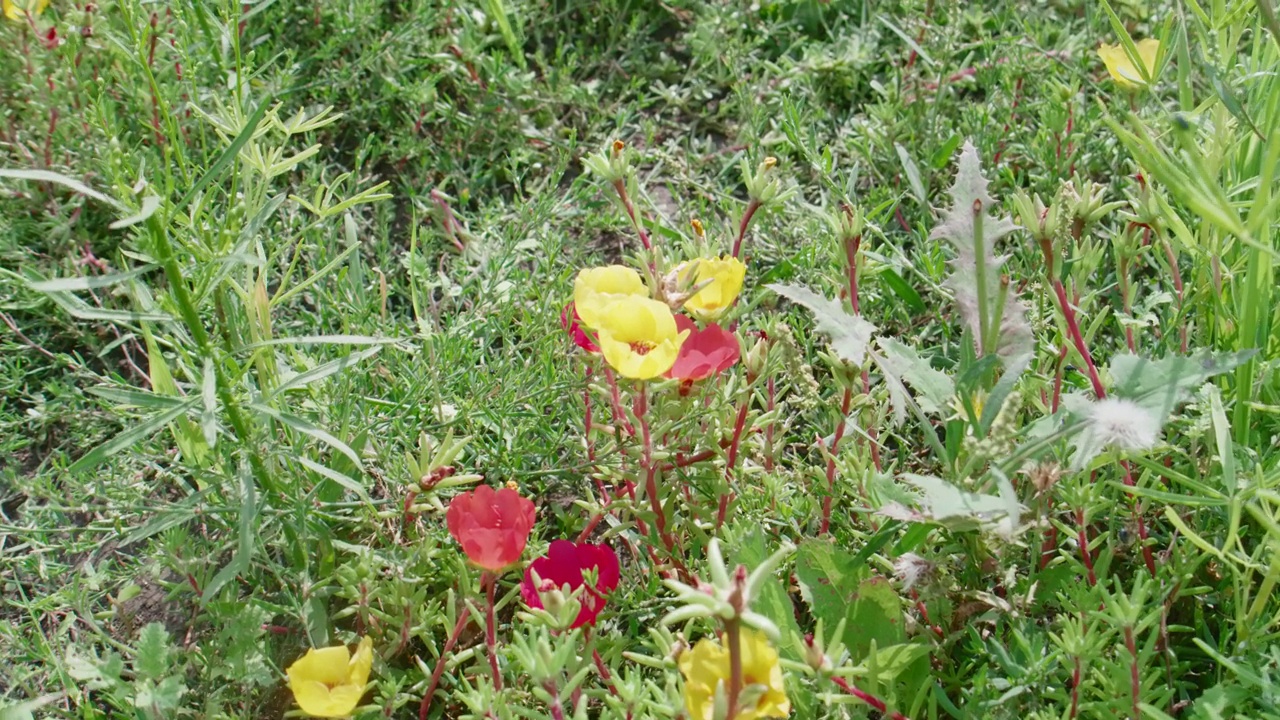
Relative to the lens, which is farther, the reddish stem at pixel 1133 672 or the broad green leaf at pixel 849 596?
the broad green leaf at pixel 849 596

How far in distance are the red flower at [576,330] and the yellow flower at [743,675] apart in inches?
25.5

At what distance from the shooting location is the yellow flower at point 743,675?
1.37 meters

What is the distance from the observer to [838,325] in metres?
1.79

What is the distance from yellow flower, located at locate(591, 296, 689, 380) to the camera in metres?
1.68

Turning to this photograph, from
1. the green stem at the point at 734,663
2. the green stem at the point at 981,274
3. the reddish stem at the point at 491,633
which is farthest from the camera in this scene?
the reddish stem at the point at 491,633

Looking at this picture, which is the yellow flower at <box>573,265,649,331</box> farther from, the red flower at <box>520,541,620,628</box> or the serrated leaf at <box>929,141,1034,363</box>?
the serrated leaf at <box>929,141,1034,363</box>

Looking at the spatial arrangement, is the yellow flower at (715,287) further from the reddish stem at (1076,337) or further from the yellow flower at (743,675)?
the yellow flower at (743,675)

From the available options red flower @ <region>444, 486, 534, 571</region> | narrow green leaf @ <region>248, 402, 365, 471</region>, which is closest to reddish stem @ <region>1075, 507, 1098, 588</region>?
red flower @ <region>444, 486, 534, 571</region>

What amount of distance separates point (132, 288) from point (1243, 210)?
6.64 feet

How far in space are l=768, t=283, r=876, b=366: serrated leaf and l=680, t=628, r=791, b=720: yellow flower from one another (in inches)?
21.1

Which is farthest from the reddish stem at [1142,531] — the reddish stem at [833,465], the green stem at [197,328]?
the green stem at [197,328]

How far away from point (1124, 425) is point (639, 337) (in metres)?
0.72

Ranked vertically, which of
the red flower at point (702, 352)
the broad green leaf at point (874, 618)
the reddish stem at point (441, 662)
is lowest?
the reddish stem at point (441, 662)

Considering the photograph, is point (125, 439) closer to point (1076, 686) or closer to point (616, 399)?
point (616, 399)
